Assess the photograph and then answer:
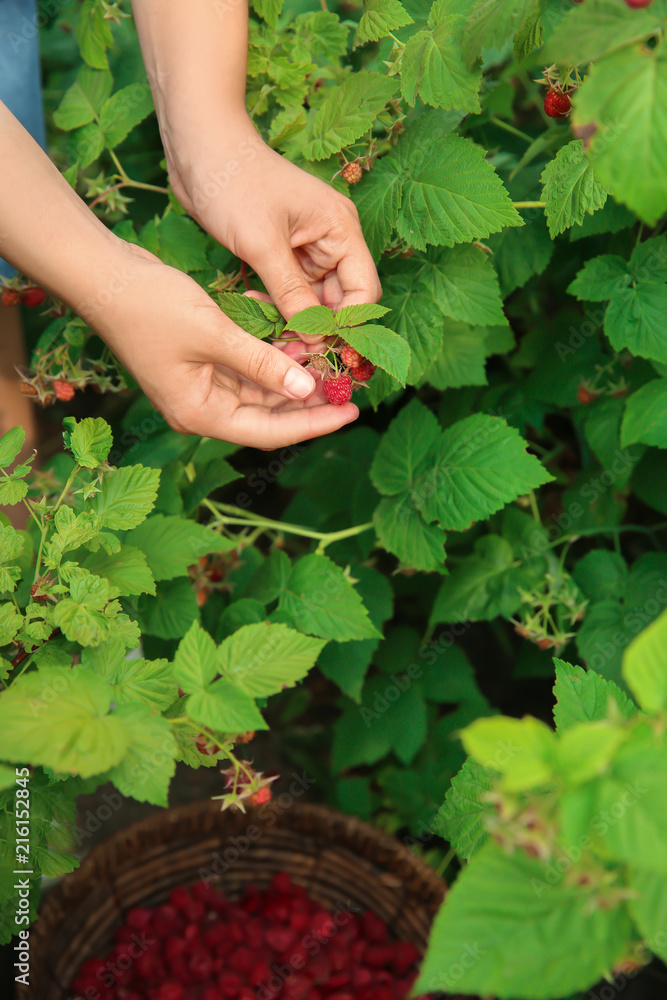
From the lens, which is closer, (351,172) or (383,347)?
(383,347)

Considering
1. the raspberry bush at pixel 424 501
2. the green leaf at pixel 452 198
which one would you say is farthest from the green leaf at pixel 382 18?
the green leaf at pixel 452 198

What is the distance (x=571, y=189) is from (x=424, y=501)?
50 centimetres

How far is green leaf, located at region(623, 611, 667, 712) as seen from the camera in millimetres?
523

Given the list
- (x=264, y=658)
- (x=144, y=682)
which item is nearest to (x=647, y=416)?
(x=264, y=658)

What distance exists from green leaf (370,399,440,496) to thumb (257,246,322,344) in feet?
1.04

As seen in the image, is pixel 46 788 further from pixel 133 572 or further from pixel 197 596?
pixel 197 596

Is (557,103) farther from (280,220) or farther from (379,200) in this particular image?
(280,220)

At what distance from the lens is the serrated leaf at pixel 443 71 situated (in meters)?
0.95

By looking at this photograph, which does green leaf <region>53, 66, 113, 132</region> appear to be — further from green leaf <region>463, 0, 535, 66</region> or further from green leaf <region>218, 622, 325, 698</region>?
green leaf <region>218, 622, 325, 698</region>

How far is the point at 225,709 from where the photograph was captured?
0.77 metres

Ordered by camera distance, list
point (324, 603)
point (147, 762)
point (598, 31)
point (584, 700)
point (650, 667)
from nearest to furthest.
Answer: point (650, 667) → point (598, 31) → point (147, 762) → point (584, 700) → point (324, 603)

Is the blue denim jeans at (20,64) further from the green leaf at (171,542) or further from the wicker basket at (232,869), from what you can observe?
the wicker basket at (232,869)

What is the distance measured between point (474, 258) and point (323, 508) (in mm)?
646

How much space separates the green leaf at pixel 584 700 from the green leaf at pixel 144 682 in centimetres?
43
